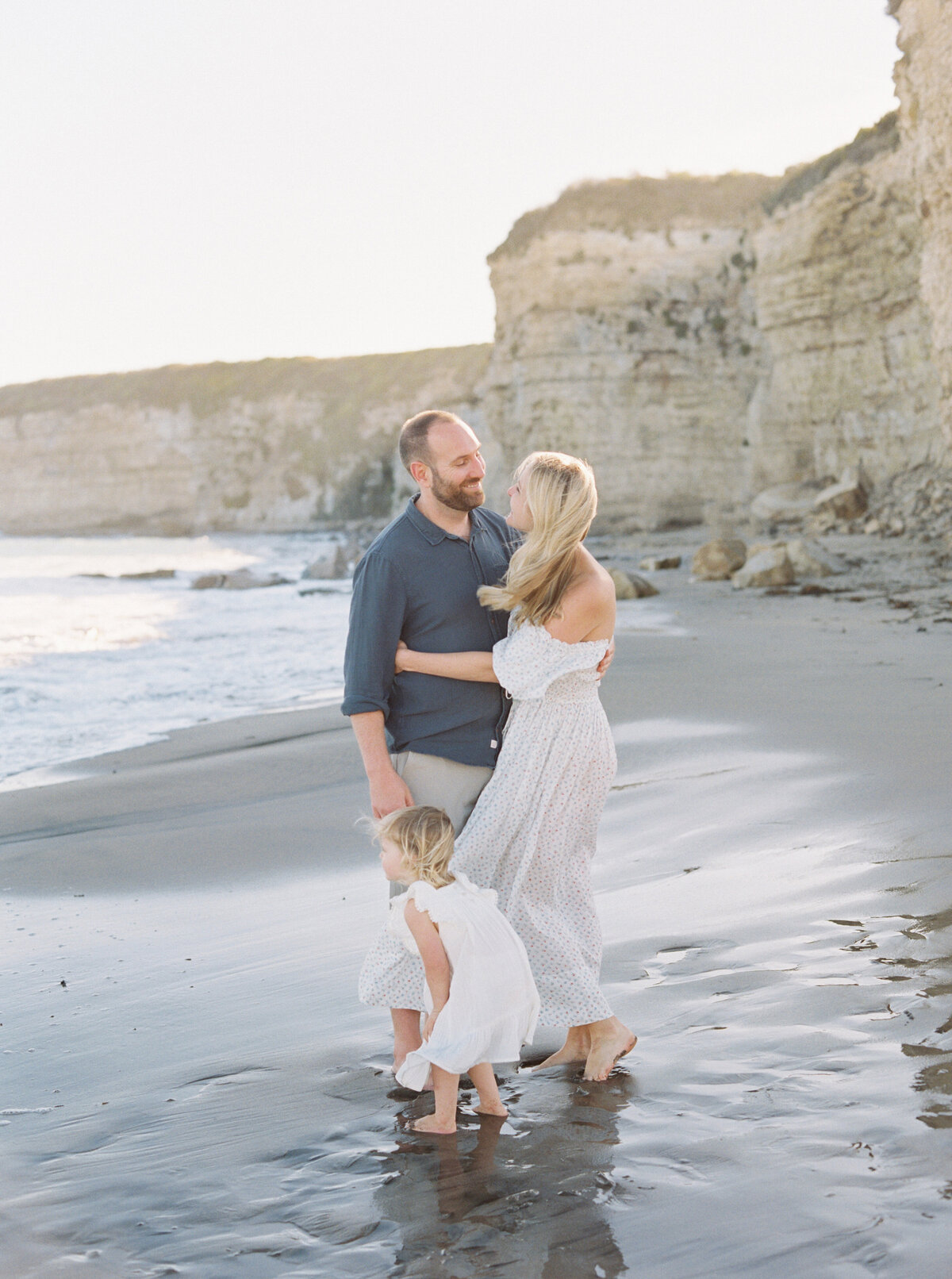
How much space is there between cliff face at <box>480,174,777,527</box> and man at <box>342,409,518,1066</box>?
97.6 ft

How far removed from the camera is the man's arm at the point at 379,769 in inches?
118

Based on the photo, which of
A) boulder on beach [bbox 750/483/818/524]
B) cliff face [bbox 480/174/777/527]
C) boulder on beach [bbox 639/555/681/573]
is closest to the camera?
boulder on beach [bbox 639/555/681/573]

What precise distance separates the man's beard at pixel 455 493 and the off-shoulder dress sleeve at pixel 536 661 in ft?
1.25

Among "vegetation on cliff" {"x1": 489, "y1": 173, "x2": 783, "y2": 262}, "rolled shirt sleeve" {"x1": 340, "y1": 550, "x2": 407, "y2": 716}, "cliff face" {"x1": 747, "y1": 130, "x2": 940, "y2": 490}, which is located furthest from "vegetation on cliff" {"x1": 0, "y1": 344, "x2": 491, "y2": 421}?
"rolled shirt sleeve" {"x1": 340, "y1": 550, "x2": 407, "y2": 716}

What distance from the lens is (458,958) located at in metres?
2.72

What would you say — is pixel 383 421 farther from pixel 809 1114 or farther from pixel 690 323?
pixel 809 1114

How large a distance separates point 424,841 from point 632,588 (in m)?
13.2

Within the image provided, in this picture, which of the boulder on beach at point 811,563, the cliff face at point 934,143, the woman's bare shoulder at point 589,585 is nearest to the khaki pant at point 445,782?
the woman's bare shoulder at point 589,585

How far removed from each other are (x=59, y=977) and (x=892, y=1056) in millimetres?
2572

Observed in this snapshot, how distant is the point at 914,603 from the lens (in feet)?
39.2

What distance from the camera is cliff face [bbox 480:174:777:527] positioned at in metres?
32.2

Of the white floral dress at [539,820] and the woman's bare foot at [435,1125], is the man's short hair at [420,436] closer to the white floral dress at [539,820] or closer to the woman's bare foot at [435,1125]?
the white floral dress at [539,820]

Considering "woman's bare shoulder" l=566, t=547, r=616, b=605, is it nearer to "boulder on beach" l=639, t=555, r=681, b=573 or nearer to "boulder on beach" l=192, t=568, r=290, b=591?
"boulder on beach" l=639, t=555, r=681, b=573

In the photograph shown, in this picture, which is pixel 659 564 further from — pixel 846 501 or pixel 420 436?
pixel 420 436
